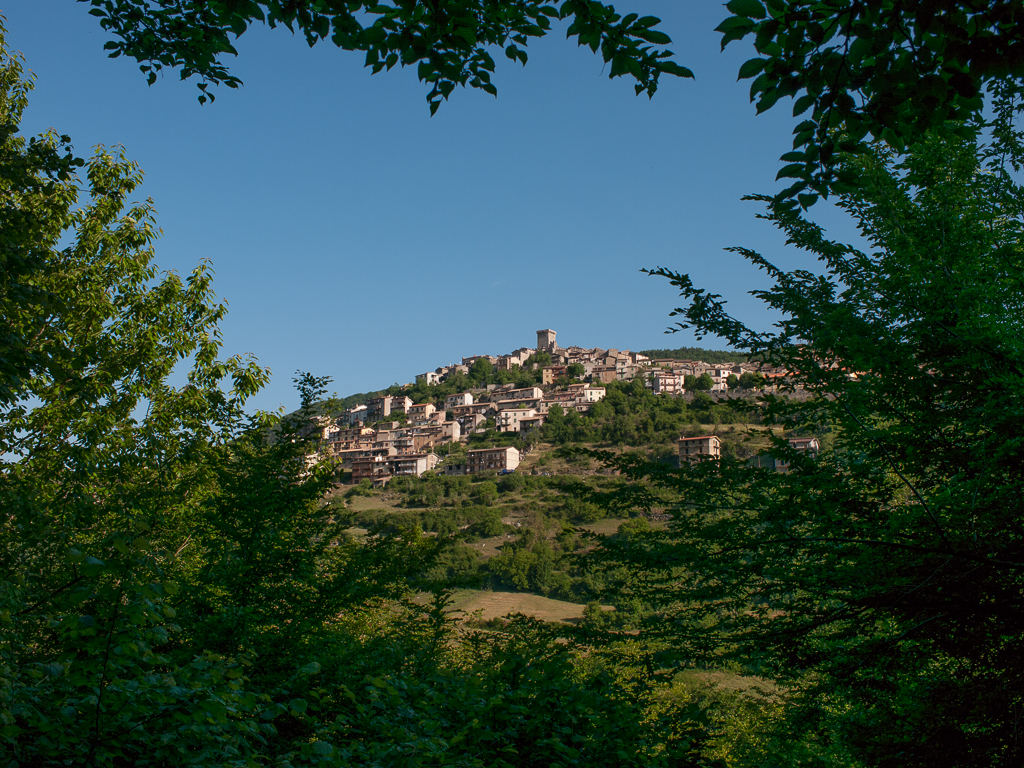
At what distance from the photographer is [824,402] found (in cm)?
618

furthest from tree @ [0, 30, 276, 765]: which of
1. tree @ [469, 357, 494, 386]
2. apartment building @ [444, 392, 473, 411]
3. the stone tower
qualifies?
the stone tower

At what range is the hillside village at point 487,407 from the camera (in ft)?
306

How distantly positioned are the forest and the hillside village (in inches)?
2988

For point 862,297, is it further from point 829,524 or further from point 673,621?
point 673,621

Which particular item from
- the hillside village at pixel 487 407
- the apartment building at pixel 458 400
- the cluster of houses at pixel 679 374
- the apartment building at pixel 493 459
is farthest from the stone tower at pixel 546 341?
the apartment building at pixel 493 459

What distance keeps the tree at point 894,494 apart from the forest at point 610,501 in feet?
0.13

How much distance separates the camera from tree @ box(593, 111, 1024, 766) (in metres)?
4.09

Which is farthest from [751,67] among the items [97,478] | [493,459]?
[493,459]

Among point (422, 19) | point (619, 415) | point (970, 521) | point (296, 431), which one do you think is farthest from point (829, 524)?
point (619, 415)

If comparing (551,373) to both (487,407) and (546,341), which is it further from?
(546,341)

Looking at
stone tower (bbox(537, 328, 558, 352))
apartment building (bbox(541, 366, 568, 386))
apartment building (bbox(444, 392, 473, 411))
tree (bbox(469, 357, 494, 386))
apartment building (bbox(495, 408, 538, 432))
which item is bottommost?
apartment building (bbox(495, 408, 538, 432))

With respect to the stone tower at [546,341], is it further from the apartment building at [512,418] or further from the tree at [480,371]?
the apartment building at [512,418]

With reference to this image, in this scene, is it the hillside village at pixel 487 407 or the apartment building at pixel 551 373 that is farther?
the apartment building at pixel 551 373

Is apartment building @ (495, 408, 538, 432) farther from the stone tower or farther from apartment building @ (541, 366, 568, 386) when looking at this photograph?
the stone tower
